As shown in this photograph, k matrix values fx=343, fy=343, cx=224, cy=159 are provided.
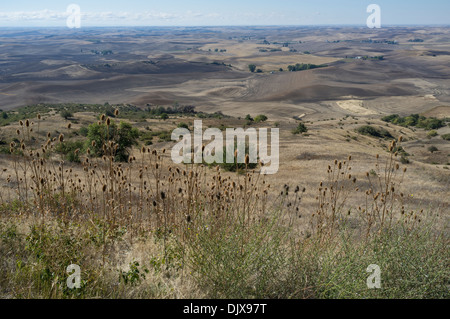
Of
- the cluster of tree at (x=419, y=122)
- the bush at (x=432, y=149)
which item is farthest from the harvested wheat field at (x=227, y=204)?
the cluster of tree at (x=419, y=122)

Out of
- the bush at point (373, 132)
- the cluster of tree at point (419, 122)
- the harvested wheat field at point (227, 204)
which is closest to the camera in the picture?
the harvested wheat field at point (227, 204)

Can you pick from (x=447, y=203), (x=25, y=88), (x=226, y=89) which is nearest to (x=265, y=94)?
(x=226, y=89)

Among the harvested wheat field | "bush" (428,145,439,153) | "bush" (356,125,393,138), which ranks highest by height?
the harvested wheat field

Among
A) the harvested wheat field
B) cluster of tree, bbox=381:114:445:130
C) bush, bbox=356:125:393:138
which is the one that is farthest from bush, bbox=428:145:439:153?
cluster of tree, bbox=381:114:445:130

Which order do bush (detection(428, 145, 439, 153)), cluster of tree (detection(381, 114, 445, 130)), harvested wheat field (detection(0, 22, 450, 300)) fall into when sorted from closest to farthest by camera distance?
1. harvested wheat field (detection(0, 22, 450, 300))
2. bush (detection(428, 145, 439, 153))
3. cluster of tree (detection(381, 114, 445, 130))

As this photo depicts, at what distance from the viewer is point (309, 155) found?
23.2 m

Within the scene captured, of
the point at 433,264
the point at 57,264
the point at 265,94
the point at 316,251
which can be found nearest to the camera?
the point at 57,264

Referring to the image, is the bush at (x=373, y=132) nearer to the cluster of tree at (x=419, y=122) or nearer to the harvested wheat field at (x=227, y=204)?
the harvested wheat field at (x=227, y=204)

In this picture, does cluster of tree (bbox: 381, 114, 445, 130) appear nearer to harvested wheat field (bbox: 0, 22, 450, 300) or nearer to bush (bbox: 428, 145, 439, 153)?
harvested wheat field (bbox: 0, 22, 450, 300)

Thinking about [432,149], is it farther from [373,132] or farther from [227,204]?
[227,204]

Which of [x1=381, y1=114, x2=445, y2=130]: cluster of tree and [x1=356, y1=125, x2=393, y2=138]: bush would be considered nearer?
[x1=356, y1=125, x2=393, y2=138]: bush
